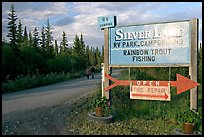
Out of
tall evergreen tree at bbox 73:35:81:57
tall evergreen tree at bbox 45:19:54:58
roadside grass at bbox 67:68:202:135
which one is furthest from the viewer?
tall evergreen tree at bbox 73:35:81:57

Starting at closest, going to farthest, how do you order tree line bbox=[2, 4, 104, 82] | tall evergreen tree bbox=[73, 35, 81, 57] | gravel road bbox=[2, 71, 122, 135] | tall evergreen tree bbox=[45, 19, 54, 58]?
gravel road bbox=[2, 71, 122, 135], tree line bbox=[2, 4, 104, 82], tall evergreen tree bbox=[45, 19, 54, 58], tall evergreen tree bbox=[73, 35, 81, 57]

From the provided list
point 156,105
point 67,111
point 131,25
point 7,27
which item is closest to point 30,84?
point 67,111

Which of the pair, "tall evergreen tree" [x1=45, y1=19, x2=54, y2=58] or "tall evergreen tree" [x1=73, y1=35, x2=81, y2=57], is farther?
"tall evergreen tree" [x1=73, y1=35, x2=81, y2=57]

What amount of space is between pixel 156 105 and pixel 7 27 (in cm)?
3548

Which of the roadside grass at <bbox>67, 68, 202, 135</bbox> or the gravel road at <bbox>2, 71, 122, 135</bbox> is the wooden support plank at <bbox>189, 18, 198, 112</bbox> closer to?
the roadside grass at <bbox>67, 68, 202, 135</bbox>

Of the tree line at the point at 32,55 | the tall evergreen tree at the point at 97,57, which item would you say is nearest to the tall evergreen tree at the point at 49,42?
the tree line at the point at 32,55

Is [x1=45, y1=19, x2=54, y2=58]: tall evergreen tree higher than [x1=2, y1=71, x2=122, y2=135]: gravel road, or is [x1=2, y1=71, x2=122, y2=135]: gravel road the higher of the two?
[x1=45, y1=19, x2=54, y2=58]: tall evergreen tree

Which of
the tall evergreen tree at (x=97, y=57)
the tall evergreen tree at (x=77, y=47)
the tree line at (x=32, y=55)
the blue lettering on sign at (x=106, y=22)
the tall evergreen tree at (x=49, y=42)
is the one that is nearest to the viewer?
the blue lettering on sign at (x=106, y=22)

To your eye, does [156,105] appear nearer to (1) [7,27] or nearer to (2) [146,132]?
(2) [146,132]

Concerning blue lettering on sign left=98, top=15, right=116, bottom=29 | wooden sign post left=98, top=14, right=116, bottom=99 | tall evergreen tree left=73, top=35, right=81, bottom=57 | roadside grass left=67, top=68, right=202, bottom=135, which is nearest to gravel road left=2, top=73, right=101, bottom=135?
roadside grass left=67, top=68, right=202, bottom=135

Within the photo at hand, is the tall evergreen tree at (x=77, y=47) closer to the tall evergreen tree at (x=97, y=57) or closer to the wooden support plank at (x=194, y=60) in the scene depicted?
the tall evergreen tree at (x=97, y=57)

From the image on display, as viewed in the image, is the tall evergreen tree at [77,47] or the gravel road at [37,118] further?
the tall evergreen tree at [77,47]

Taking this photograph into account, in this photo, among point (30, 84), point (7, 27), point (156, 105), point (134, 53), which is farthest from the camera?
point (7, 27)

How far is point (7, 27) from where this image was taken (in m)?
39.9
